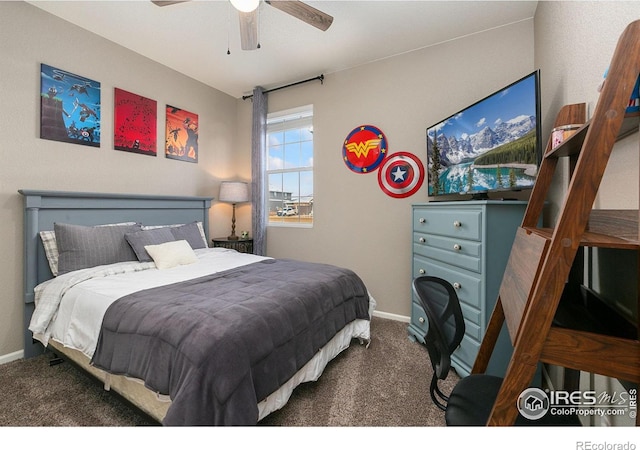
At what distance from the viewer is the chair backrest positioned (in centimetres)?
102

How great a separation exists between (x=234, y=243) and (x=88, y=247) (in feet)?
5.29

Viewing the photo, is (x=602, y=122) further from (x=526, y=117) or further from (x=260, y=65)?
(x=260, y=65)

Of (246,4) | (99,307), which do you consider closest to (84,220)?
(99,307)

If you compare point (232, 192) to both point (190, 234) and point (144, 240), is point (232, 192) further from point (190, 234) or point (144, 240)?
point (144, 240)

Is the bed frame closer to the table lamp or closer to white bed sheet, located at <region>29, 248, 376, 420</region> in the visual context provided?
Result: white bed sheet, located at <region>29, 248, 376, 420</region>

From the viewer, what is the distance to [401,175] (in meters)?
3.00

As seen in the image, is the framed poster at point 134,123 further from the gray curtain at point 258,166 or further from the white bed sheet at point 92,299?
the white bed sheet at point 92,299

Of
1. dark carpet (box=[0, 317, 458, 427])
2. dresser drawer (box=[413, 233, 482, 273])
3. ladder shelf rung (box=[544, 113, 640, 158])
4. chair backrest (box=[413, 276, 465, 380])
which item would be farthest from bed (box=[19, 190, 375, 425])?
ladder shelf rung (box=[544, 113, 640, 158])

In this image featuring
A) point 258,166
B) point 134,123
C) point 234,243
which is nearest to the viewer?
point 134,123

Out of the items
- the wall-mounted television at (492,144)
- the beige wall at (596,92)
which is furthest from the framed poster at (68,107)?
the beige wall at (596,92)

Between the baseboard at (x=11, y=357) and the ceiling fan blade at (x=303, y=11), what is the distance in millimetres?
3240

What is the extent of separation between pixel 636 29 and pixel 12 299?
3684 mm

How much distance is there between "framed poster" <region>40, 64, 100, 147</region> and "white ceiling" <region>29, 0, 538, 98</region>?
0.52 metres

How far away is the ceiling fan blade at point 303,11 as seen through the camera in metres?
1.83
